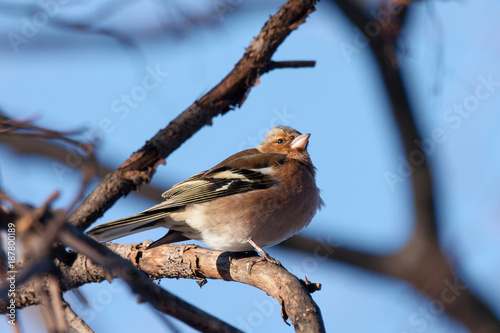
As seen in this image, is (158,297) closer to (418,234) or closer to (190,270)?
(190,270)

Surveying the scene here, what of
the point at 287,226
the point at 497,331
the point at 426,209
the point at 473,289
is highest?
the point at 287,226

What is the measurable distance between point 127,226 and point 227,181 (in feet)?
4.41

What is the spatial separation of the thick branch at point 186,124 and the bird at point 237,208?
313 mm

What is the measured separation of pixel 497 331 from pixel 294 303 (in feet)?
18.4

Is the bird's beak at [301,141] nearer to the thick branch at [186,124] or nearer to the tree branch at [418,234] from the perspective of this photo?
the thick branch at [186,124]

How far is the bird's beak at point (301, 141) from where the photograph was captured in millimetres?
6105

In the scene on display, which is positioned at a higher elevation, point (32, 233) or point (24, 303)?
point (24, 303)

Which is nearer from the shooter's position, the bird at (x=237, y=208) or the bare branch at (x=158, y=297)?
the bare branch at (x=158, y=297)

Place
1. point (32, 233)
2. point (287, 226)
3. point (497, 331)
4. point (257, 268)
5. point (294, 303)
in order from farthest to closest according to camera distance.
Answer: point (497, 331) → point (287, 226) → point (257, 268) → point (294, 303) → point (32, 233)

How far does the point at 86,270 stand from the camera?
13.8 feet

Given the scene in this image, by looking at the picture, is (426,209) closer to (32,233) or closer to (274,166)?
(274,166)

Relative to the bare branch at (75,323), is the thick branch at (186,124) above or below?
above

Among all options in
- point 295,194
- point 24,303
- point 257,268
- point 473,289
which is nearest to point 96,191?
point 24,303

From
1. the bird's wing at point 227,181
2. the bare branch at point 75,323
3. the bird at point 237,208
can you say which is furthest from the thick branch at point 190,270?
the bird's wing at point 227,181
